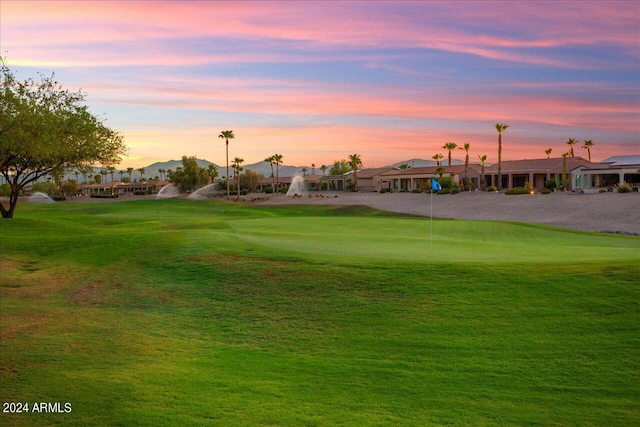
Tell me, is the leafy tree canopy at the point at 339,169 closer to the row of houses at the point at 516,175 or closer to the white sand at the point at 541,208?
the row of houses at the point at 516,175

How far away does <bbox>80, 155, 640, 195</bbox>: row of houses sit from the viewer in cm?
8188

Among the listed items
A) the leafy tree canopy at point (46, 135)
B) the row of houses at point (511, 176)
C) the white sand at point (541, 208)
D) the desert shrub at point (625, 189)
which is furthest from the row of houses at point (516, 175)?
the leafy tree canopy at point (46, 135)

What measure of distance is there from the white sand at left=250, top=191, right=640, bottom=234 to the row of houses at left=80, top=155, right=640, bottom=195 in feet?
33.9

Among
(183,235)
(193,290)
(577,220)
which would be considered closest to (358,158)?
(577,220)

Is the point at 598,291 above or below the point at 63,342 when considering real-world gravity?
above

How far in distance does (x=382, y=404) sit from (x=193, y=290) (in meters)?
9.27

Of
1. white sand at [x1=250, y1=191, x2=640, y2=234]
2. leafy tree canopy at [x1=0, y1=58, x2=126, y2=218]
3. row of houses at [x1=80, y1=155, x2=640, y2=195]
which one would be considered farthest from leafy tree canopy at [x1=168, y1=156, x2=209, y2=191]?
leafy tree canopy at [x1=0, y1=58, x2=126, y2=218]

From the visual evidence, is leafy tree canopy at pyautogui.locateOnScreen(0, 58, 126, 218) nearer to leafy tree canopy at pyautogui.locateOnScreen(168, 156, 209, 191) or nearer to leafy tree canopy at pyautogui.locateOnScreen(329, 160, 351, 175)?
leafy tree canopy at pyautogui.locateOnScreen(168, 156, 209, 191)

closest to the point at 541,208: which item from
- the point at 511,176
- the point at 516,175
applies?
A: the point at 511,176

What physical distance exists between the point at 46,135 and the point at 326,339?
2099 cm

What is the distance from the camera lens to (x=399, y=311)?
45.9 ft

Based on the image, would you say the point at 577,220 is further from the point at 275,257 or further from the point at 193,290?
the point at 193,290

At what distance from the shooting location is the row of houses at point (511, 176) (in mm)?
81875

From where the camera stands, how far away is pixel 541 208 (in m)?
63.8
